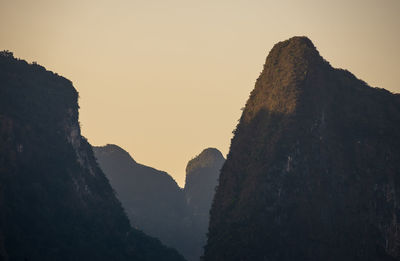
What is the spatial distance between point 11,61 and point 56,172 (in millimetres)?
18675

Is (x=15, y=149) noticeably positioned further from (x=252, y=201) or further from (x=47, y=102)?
(x=252, y=201)

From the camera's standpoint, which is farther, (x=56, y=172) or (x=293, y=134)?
(x=56, y=172)

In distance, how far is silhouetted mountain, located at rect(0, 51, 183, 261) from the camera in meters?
81.8

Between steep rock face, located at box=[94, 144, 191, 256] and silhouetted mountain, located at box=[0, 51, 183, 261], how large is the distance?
6373 centimetres

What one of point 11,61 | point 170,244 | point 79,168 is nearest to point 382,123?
point 79,168

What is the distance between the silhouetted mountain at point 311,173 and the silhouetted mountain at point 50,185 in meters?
17.6

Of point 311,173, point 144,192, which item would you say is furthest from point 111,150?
point 311,173

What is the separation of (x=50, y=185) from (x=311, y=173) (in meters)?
32.5

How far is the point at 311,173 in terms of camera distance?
7681 cm

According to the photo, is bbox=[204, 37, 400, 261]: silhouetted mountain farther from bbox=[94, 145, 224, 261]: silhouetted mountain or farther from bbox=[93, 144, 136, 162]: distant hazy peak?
bbox=[93, 144, 136, 162]: distant hazy peak

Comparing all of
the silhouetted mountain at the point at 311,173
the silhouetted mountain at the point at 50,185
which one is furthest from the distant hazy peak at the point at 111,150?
the silhouetted mountain at the point at 311,173

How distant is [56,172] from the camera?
92.7 m

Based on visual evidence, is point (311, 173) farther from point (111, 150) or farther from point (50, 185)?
point (111, 150)

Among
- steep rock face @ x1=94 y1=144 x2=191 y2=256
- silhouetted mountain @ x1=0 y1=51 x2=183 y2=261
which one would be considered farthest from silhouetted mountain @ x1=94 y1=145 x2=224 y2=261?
silhouetted mountain @ x1=0 y1=51 x2=183 y2=261
